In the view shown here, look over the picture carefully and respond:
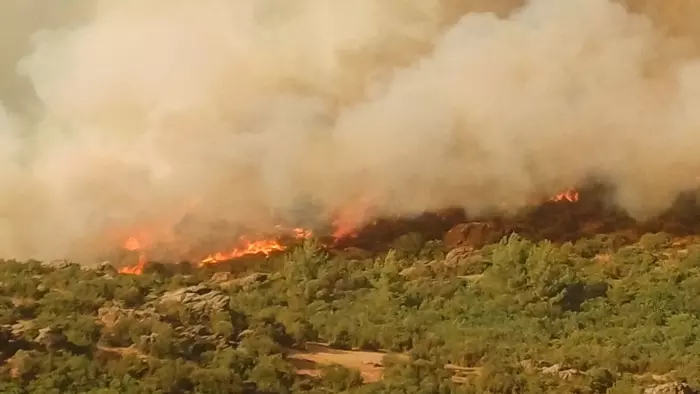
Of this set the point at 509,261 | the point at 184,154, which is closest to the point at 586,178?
the point at 509,261

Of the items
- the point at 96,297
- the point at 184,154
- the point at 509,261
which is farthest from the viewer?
the point at 184,154

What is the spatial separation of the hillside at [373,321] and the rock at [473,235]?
351mm

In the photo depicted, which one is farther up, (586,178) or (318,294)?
(586,178)

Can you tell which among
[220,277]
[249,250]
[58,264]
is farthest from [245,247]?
[58,264]

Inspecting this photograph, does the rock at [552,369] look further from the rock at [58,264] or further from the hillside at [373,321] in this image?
the rock at [58,264]

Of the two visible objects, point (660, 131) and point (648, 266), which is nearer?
point (648, 266)

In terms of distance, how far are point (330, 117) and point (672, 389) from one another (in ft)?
27.0

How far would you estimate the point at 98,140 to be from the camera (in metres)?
18.0

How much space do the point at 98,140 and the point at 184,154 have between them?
5.55 ft

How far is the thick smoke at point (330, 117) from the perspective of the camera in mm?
17609

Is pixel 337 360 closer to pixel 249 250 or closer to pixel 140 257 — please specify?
pixel 249 250

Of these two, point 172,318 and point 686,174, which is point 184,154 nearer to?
point 172,318

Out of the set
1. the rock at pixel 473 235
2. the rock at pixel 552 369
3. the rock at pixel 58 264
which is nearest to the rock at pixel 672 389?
the rock at pixel 552 369

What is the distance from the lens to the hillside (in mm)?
12289
